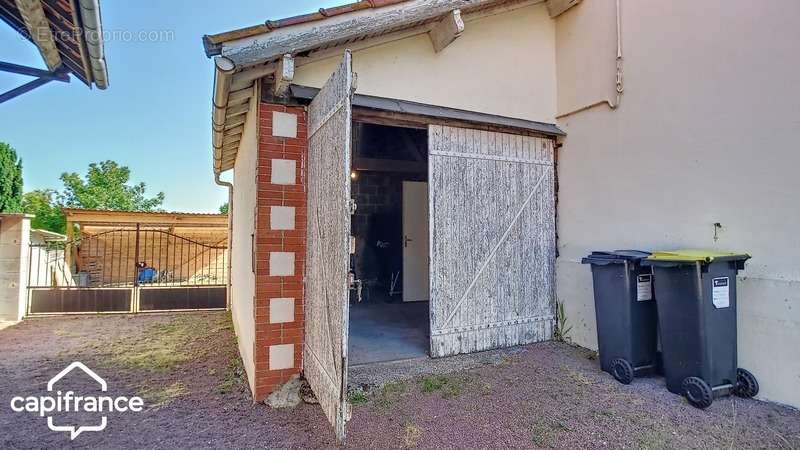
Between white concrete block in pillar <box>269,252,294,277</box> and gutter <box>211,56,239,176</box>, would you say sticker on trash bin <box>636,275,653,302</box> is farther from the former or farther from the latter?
gutter <box>211,56,239,176</box>

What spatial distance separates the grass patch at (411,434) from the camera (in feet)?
8.32

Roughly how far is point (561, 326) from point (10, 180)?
1612 centimetres

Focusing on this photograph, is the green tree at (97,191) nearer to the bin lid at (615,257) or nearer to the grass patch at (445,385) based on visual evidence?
the grass patch at (445,385)

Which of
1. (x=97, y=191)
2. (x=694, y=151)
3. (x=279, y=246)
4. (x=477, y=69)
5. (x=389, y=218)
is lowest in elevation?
(x=279, y=246)

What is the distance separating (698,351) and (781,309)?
762 mm

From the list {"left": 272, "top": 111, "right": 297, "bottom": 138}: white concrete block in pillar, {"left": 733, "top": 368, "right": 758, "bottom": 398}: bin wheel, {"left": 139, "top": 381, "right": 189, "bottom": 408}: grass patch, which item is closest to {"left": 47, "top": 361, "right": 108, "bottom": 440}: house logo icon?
{"left": 139, "top": 381, "right": 189, "bottom": 408}: grass patch

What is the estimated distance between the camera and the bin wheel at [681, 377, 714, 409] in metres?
2.88

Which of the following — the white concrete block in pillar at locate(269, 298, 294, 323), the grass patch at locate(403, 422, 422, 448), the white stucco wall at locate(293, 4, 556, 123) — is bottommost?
the grass patch at locate(403, 422, 422, 448)

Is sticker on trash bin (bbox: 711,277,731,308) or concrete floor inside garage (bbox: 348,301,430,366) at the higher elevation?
sticker on trash bin (bbox: 711,277,731,308)

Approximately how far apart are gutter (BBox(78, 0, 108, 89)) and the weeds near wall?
5.27m

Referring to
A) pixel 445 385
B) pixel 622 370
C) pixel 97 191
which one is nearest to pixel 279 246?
pixel 445 385

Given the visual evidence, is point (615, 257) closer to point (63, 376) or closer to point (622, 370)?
point (622, 370)

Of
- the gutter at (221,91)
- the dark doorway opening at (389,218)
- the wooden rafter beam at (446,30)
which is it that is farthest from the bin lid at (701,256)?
the dark doorway opening at (389,218)

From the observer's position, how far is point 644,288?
3564mm
